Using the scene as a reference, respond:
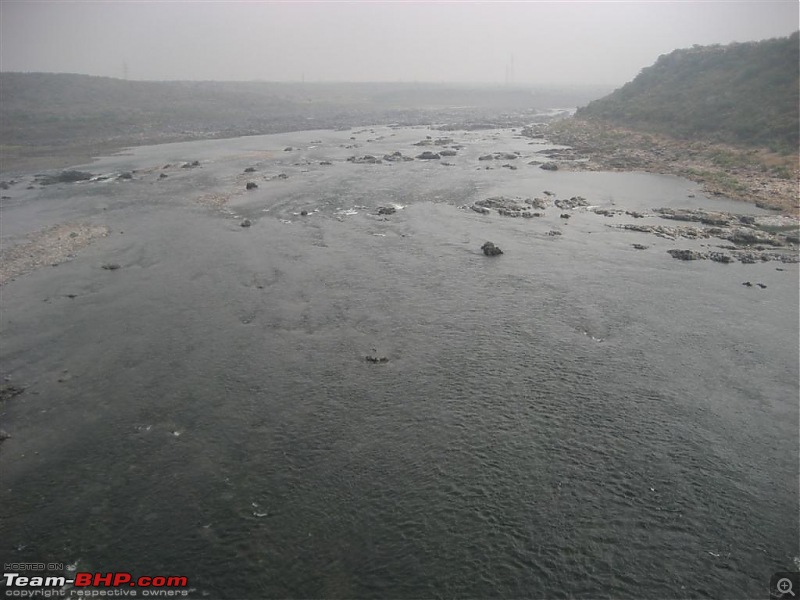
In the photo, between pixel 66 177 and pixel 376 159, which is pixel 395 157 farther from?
pixel 66 177

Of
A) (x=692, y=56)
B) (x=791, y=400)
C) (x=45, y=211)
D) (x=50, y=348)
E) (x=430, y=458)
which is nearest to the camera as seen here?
(x=430, y=458)

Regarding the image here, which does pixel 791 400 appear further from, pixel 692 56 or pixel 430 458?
A: pixel 692 56

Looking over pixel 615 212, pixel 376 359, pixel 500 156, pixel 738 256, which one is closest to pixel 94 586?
pixel 376 359

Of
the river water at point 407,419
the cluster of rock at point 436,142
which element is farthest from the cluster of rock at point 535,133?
the river water at point 407,419

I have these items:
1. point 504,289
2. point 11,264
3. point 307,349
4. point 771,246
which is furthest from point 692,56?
point 11,264

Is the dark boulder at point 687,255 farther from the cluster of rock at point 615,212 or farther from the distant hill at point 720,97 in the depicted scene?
the distant hill at point 720,97
